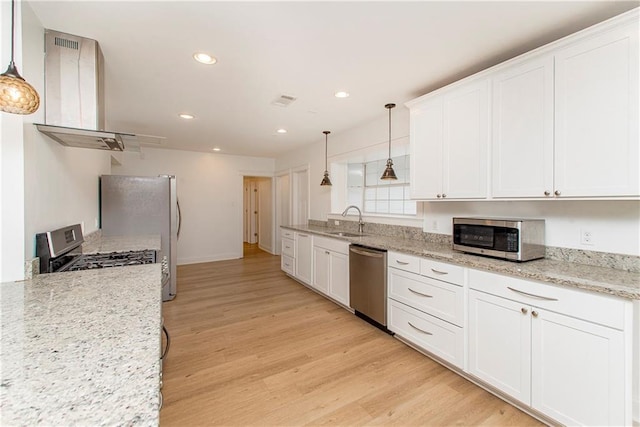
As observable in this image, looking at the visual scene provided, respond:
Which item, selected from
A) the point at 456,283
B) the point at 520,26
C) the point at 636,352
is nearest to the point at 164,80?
the point at 520,26

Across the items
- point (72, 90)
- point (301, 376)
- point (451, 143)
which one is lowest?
point (301, 376)

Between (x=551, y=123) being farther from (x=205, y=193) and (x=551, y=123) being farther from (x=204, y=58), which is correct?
(x=205, y=193)

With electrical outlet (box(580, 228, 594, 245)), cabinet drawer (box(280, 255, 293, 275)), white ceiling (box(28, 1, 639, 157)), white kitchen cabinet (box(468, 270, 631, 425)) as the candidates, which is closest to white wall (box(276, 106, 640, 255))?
electrical outlet (box(580, 228, 594, 245))

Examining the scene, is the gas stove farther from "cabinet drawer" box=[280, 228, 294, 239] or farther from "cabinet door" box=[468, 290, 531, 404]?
"cabinet door" box=[468, 290, 531, 404]

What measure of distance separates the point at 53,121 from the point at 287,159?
455cm

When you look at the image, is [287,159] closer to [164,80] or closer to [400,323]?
[164,80]

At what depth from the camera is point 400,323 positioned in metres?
2.58

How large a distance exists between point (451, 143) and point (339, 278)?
1.98 m

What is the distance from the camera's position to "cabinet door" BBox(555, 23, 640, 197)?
1.50 metres

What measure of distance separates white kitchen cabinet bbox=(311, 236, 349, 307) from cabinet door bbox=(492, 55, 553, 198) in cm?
180

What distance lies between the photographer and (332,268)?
3576mm

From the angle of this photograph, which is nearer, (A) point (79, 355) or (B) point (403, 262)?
(A) point (79, 355)

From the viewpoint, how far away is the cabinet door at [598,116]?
59.2 inches

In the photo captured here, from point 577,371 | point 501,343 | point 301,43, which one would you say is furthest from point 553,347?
point 301,43
